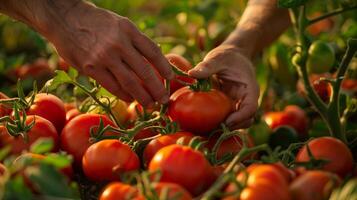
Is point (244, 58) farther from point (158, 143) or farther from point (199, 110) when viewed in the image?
point (158, 143)

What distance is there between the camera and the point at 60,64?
10.5 feet

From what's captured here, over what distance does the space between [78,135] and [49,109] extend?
17 cm

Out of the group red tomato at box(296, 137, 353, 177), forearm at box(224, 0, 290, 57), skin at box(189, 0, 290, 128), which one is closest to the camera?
red tomato at box(296, 137, 353, 177)

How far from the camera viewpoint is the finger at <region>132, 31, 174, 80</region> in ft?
5.31

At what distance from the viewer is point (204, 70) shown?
1.76m

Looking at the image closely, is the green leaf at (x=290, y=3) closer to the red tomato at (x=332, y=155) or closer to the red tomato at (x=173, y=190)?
the red tomato at (x=332, y=155)

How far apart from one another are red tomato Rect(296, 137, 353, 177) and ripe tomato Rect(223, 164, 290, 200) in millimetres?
207

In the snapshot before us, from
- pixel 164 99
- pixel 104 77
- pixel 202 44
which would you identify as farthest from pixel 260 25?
pixel 202 44

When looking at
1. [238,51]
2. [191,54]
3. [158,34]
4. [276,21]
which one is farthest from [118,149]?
[158,34]

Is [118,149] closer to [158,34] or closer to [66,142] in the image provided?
[66,142]

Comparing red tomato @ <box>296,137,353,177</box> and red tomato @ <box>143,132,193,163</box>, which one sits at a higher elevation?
red tomato @ <box>296,137,353,177</box>

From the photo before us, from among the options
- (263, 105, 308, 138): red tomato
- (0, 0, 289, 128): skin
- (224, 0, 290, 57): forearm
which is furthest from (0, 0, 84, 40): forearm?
(263, 105, 308, 138): red tomato

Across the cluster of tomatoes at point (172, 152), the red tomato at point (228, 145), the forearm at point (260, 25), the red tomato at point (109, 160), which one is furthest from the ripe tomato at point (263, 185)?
the forearm at point (260, 25)

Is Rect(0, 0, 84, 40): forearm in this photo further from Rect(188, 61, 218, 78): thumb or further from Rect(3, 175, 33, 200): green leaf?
Rect(3, 175, 33, 200): green leaf
